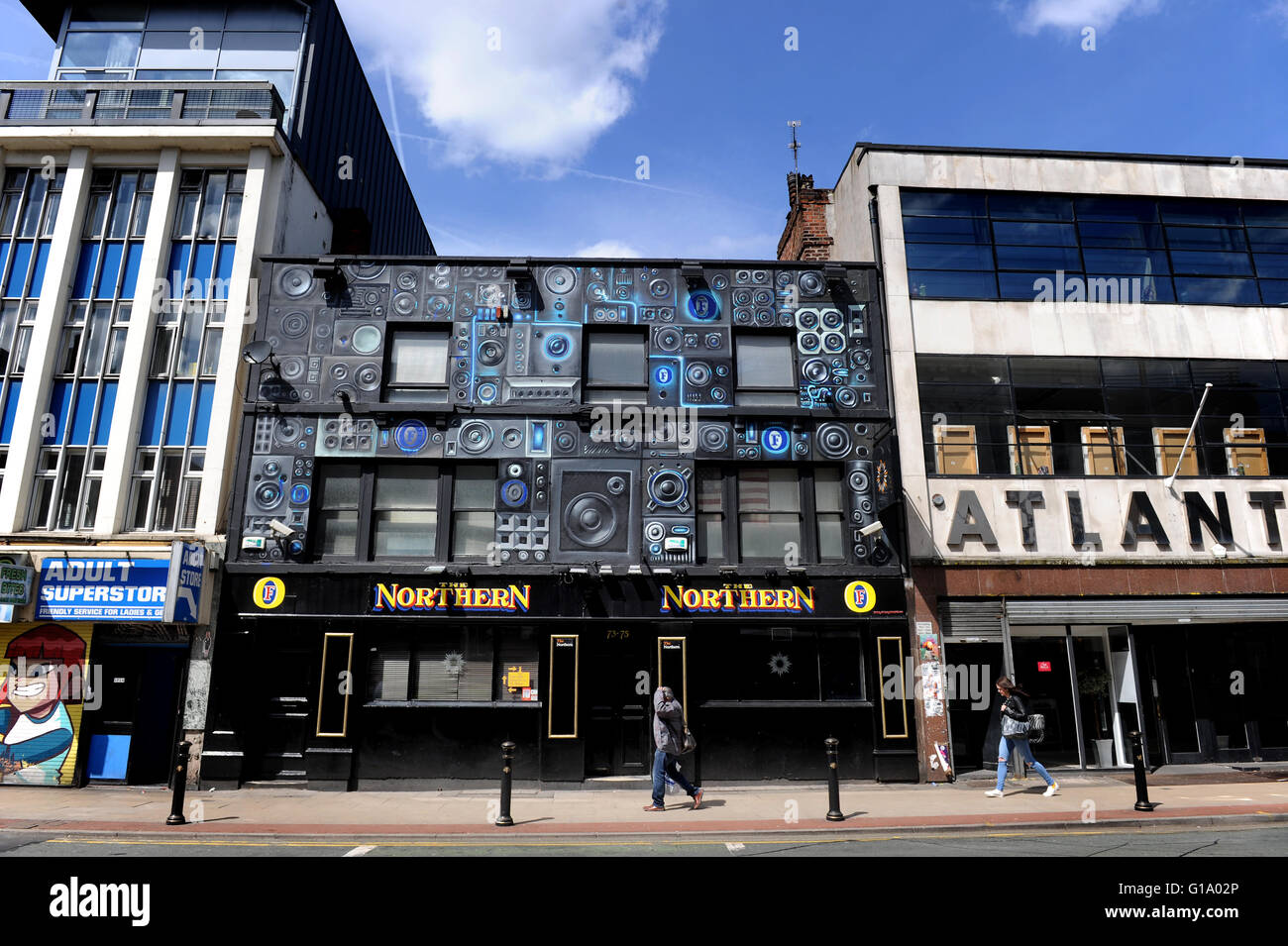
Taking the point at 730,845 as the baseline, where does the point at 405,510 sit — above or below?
above

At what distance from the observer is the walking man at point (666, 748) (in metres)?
12.2

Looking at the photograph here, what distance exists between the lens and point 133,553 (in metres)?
14.6

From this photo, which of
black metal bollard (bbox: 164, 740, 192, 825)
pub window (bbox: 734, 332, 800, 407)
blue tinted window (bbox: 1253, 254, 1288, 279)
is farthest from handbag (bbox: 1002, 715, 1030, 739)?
blue tinted window (bbox: 1253, 254, 1288, 279)

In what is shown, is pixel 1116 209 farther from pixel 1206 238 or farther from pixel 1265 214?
pixel 1265 214

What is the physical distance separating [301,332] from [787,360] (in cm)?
1061

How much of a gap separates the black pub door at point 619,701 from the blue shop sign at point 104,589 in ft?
26.9

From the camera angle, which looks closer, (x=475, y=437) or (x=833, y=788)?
(x=833, y=788)

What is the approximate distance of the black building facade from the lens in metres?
14.6

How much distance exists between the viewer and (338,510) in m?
15.8

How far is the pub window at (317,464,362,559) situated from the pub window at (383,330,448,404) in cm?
188

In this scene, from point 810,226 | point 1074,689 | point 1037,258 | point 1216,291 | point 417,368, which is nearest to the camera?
point 1074,689

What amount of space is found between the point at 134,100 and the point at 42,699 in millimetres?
13582

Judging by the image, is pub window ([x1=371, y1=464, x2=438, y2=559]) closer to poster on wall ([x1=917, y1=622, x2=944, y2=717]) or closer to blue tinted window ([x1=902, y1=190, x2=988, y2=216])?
poster on wall ([x1=917, y1=622, x2=944, y2=717])

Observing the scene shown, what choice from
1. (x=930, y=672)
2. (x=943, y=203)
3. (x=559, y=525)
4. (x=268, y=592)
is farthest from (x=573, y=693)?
(x=943, y=203)
